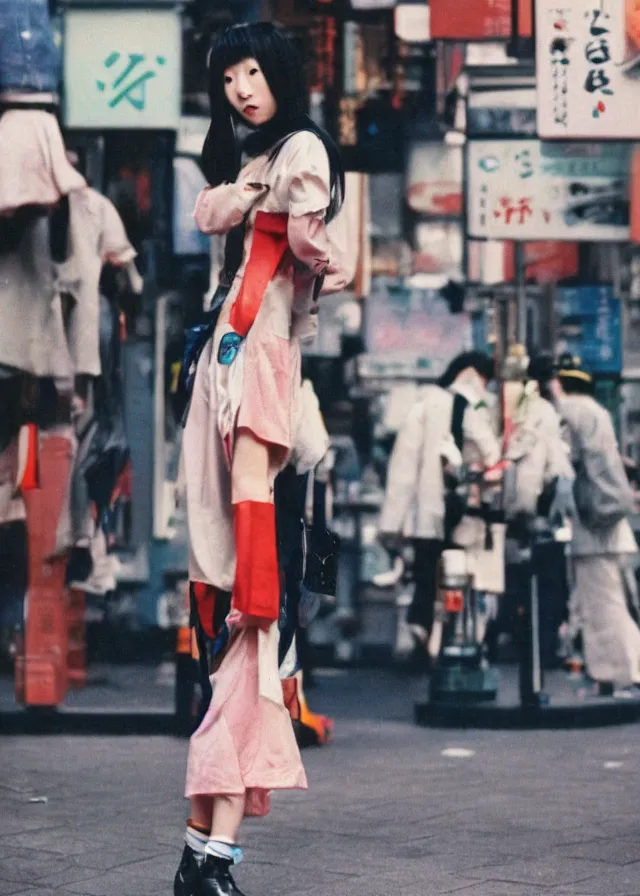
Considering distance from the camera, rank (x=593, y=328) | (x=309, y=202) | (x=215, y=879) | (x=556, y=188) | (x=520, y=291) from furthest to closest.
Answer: (x=593, y=328) → (x=520, y=291) → (x=556, y=188) → (x=309, y=202) → (x=215, y=879)

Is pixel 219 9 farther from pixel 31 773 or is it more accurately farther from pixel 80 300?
pixel 31 773

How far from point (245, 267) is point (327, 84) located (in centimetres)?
774

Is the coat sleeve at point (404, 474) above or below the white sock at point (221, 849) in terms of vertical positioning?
above

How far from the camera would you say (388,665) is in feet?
41.3

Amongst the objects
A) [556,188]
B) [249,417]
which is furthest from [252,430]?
[556,188]

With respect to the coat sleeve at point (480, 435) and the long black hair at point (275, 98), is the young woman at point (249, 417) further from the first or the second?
the coat sleeve at point (480, 435)

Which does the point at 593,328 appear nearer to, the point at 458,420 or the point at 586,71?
the point at 458,420

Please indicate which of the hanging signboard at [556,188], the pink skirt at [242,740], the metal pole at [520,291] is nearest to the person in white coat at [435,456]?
the hanging signboard at [556,188]

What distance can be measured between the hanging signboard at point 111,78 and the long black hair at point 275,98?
417 cm

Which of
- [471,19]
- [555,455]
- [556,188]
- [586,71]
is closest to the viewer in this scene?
[586,71]

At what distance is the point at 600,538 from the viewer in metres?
10.2

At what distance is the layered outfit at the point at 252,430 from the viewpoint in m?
4.29

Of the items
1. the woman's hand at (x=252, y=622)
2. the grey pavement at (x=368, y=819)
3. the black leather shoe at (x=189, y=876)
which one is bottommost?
the grey pavement at (x=368, y=819)

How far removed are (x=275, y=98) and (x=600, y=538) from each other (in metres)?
5.98
